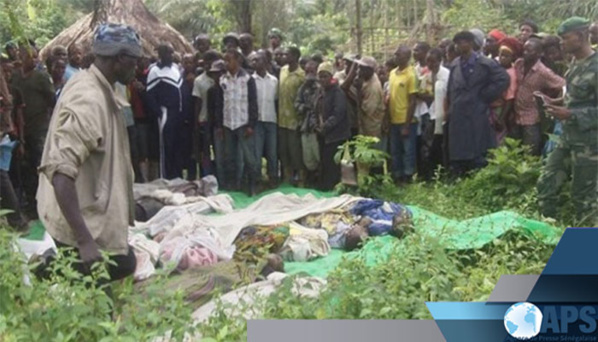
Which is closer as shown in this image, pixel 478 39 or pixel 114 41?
pixel 114 41

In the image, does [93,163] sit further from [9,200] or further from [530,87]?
[530,87]

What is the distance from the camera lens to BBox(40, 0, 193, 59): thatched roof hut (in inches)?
372

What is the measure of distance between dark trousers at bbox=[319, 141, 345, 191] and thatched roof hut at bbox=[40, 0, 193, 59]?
255 cm

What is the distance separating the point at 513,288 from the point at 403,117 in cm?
514

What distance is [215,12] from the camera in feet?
35.4

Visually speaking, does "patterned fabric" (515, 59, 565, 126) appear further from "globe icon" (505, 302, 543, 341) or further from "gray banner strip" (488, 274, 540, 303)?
"globe icon" (505, 302, 543, 341)

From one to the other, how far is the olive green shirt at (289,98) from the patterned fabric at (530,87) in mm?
2049

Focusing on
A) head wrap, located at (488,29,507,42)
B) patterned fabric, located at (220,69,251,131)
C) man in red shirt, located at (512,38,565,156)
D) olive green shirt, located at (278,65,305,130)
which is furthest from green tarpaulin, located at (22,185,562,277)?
head wrap, located at (488,29,507,42)

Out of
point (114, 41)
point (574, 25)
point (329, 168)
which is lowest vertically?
point (329, 168)

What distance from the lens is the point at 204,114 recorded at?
821cm

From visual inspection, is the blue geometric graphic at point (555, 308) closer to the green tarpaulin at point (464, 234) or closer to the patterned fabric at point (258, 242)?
the green tarpaulin at point (464, 234)

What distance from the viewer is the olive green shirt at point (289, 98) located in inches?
326

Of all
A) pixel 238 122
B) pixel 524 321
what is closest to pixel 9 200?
pixel 238 122

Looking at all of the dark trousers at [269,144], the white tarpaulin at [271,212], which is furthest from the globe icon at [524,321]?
the dark trousers at [269,144]
